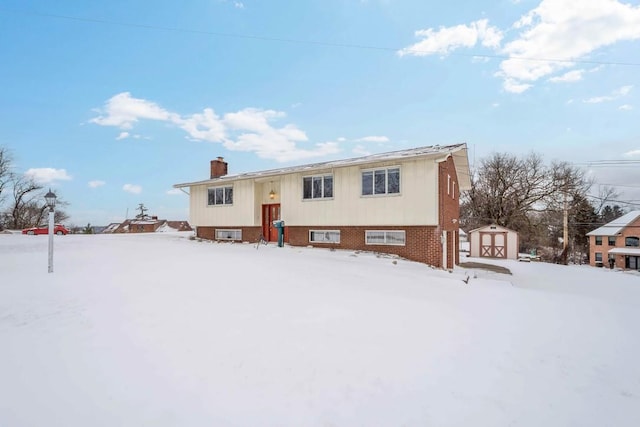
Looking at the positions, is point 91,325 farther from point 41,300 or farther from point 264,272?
point 264,272

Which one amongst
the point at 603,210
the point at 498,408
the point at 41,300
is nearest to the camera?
the point at 498,408

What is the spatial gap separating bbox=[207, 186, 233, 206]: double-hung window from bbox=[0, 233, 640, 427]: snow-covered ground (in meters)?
11.9

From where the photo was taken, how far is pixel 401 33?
1612cm

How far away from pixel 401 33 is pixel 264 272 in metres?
14.3

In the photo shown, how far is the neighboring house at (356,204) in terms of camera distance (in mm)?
13336

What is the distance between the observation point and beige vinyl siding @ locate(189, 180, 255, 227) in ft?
60.4

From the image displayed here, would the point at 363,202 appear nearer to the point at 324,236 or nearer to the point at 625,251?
the point at 324,236

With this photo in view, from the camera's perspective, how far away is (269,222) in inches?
725

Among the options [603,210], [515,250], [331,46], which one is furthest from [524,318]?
[603,210]

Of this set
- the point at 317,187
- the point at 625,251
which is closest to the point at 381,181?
the point at 317,187

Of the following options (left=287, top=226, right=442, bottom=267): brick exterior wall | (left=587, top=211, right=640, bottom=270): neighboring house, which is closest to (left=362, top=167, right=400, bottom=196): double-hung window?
(left=287, top=226, right=442, bottom=267): brick exterior wall

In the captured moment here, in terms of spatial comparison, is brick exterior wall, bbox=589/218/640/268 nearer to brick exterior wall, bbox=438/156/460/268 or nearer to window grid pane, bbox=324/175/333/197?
brick exterior wall, bbox=438/156/460/268

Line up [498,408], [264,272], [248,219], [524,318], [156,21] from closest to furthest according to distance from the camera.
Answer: [498,408] < [524,318] < [264,272] < [156,21] < [248,219]

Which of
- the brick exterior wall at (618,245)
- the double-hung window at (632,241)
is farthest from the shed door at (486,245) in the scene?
the double-hung window at (632,241)
